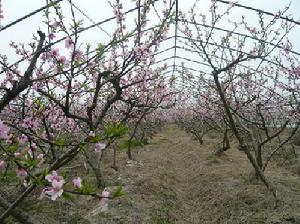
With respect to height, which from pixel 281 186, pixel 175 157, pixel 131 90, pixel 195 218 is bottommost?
pixel 195 218

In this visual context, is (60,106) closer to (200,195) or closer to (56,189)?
(56,189)

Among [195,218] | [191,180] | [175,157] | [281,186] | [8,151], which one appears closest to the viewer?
[8,151]

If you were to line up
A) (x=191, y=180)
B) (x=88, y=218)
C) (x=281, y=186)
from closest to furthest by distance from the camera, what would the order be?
(x=88, y=218) → (x=281, y=186) → (x=191, y=180)

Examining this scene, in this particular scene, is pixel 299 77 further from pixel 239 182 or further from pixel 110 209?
pixel 110 209

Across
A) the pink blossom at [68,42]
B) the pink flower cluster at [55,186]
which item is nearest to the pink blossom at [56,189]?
the pink flower cluster at [55,186]

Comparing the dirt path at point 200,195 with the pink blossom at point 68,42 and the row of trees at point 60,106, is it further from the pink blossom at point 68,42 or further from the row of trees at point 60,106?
the pink blossom at point 68,42

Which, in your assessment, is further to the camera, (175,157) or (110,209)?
(175,157)

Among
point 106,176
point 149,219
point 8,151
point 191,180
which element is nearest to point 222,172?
point 191,180

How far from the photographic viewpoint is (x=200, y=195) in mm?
10211

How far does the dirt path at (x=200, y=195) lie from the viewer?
7.73 m

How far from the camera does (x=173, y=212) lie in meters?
8.59

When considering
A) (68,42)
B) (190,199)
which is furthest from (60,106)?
(190,199)

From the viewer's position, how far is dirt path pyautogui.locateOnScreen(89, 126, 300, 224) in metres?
7.73

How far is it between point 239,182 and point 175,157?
273 inches
